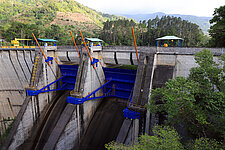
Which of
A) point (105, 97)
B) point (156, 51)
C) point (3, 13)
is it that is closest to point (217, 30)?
point (156, 51)

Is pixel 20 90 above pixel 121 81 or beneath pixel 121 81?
beneath

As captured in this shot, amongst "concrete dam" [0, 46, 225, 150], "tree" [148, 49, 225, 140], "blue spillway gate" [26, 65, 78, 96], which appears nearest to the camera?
"tree" [148, 49, 225, 140]

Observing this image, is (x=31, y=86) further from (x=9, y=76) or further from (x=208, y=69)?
(x=208, y=69)

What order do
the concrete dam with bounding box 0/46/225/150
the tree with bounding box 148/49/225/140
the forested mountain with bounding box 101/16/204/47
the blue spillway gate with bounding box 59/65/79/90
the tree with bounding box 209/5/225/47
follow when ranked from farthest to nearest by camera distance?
the forested mountain with bounding box 101/16/204/47 → the blue spillway gate with bounding box 59/65/79/90 → the tree with bounding box 209/5/225/47 → the concrete dam with bounding box 0/46/225/150 → the tree with bounding box 148/49/225/140

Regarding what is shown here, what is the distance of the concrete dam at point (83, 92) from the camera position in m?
13.0

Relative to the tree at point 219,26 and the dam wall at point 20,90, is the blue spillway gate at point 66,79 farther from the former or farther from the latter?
the tree at point 219,26

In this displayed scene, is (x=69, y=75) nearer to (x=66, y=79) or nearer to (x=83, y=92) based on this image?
(x=66, y=79)

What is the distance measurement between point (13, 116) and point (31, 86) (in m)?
9.23

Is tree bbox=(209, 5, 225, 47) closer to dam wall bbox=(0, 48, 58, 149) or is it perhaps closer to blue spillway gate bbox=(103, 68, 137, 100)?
blue spillway gate bbox=(103, 68, 137, 100)

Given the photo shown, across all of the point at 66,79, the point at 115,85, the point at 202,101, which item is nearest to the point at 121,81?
the point at 115,85

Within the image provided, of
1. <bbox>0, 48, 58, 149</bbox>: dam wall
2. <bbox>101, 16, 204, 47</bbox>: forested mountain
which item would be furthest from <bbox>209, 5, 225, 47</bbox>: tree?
<bbox>101, 16, 204, 47</bbox>: forested mountain

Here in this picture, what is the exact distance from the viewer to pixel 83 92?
15.7 m

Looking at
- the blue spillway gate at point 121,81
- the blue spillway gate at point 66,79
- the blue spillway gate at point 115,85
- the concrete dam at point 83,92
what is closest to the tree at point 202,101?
the concrete dam at point 83,92

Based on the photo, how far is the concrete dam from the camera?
1305cm
